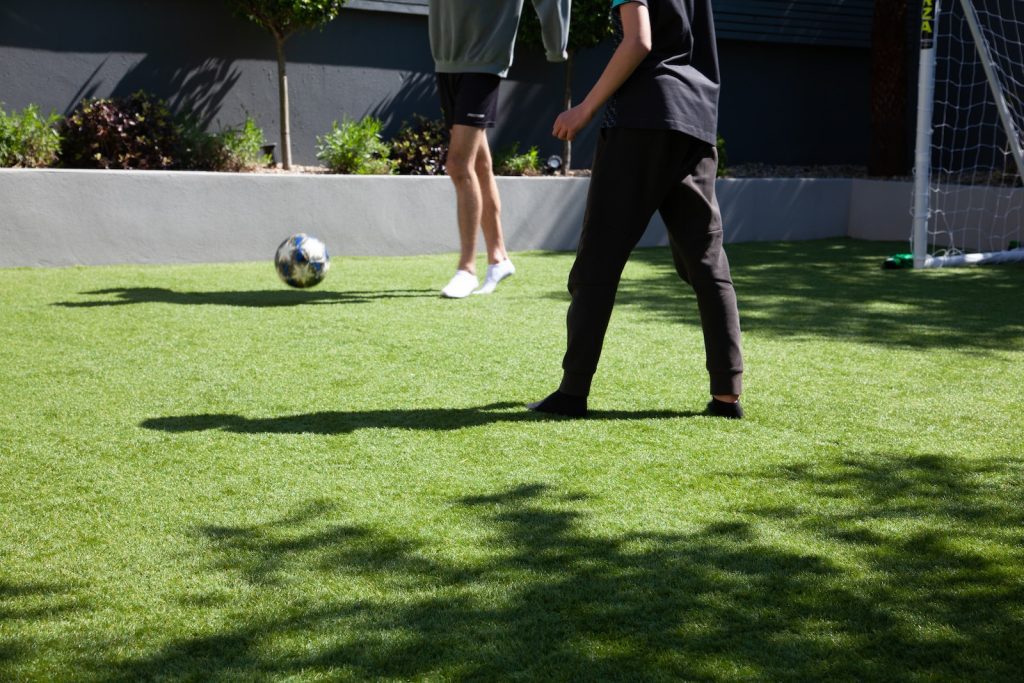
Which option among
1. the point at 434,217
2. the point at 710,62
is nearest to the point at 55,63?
the point at 434,217

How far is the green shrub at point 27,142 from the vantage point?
310 inches

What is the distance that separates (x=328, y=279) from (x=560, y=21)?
235 cm

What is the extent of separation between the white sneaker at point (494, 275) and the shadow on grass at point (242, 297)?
0.32 metres

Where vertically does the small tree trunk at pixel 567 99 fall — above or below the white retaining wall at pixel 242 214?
above

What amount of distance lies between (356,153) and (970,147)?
7106 millimetres

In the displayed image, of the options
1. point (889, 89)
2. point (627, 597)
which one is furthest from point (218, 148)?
point (889, 89)

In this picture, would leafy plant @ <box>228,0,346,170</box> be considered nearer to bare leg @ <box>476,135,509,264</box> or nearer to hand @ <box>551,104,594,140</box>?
bare leg @ <box>476,135,509,264</box>

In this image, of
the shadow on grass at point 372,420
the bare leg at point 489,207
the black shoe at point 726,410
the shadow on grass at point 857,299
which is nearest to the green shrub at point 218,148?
the bare leg at point 489,207

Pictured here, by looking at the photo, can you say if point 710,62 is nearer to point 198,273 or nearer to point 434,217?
point 198,273

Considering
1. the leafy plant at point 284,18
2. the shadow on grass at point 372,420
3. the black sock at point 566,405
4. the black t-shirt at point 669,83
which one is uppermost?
the leafy plant at point 284,18

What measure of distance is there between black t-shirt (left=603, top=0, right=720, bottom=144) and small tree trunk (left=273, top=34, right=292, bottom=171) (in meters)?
6.13

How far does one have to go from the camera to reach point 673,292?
6.99 metres

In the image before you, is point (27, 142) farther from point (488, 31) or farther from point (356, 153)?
point (488, 31)

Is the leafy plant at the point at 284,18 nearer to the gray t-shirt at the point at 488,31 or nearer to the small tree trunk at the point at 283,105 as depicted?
the small tree trunk at the point at 283,105
